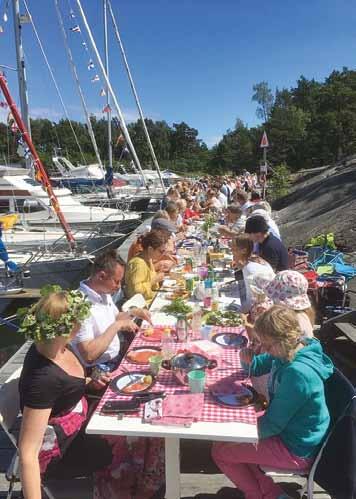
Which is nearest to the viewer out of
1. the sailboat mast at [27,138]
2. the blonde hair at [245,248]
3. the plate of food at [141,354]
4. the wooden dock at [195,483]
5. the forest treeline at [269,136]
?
the wooden dock at [195,483]

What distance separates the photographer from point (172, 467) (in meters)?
2.19

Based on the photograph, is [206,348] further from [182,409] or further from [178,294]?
[178,294]

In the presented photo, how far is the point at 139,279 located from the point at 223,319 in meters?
1.05

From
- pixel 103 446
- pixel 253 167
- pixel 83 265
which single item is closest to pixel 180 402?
pixel 103 446

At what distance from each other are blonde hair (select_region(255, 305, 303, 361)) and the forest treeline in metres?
21.7

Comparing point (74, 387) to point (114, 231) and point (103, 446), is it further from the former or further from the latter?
point (114, 231)

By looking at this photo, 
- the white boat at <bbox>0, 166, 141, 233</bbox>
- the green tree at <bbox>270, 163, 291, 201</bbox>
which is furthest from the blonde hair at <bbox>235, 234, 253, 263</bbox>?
the green tree at <bbox>270, 163, 291, 201</bbox>

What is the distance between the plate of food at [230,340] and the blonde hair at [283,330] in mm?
762

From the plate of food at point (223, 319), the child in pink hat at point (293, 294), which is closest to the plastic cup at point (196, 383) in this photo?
the child in pink hat at point (293, 294)

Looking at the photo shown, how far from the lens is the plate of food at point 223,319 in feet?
11.0

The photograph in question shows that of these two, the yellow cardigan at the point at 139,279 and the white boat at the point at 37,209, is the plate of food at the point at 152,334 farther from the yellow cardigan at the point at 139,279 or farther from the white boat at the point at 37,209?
the white boat at the point at 37,209

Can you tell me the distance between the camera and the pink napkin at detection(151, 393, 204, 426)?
6.63ft

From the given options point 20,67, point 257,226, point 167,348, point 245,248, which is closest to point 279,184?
point 20,67

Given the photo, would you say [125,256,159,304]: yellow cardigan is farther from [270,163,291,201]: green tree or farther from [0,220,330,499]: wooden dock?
[270,163,291,201]: green tree
